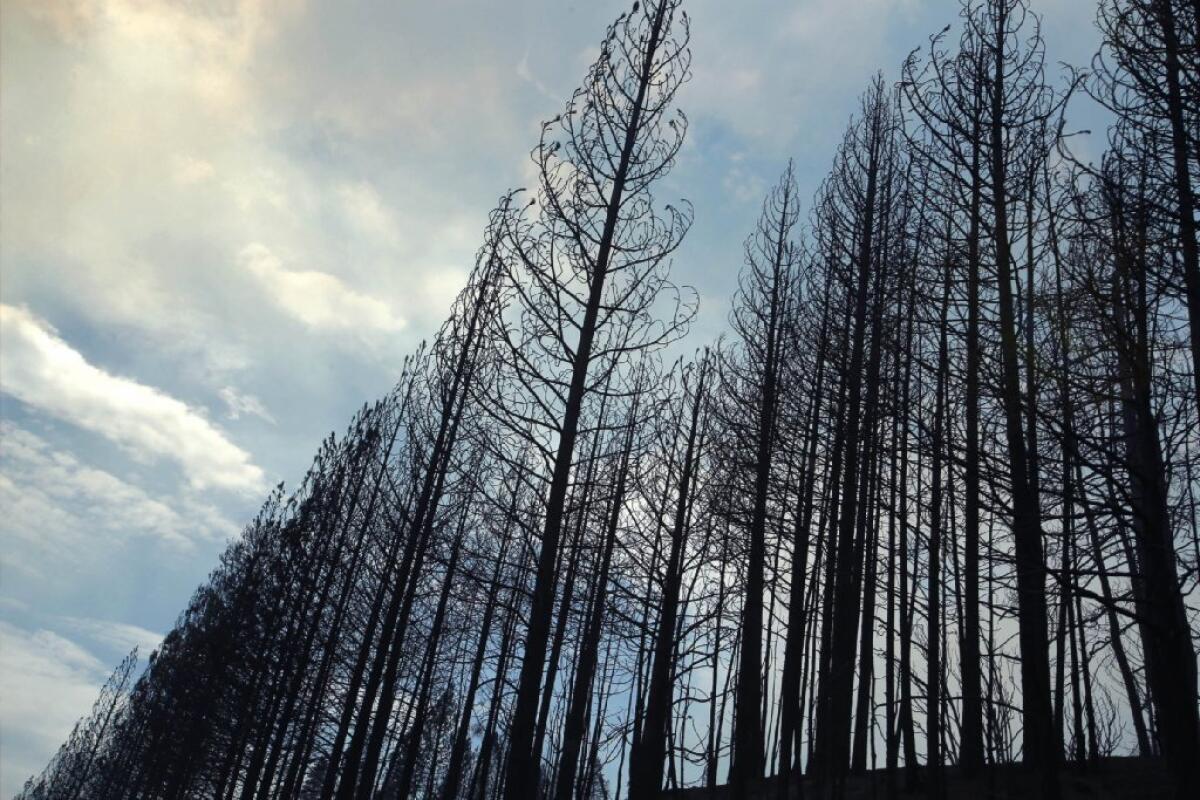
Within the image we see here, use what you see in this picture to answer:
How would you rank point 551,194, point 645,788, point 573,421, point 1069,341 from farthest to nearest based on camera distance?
point 645,788 → point 551,194 → point 573,421 → point 1069,341

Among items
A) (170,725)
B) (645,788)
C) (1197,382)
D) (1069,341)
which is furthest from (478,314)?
(170,725)

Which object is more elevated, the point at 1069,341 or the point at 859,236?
the point at 859,236

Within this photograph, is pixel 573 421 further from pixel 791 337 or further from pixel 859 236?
pixel 859 236

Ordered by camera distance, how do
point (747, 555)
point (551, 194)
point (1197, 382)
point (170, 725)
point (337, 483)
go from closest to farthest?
point (1197, 382) < point (551, 194) < point (747, 555) < point (337, 483) < point (170, 725)

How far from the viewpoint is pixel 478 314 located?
11.1 meters

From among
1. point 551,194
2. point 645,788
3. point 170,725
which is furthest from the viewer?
point 170,725

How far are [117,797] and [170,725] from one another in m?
15.2

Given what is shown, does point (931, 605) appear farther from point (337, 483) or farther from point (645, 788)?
point (337, 483)

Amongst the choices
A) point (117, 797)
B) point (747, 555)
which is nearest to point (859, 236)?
point (747, 555)

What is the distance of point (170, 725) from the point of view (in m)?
25.7

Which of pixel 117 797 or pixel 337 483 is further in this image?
pixel 117 797

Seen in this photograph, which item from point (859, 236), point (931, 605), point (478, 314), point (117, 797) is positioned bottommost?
point (117, 797)

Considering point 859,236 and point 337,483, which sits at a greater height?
Result: point 859,236

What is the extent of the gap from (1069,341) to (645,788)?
638 cm
